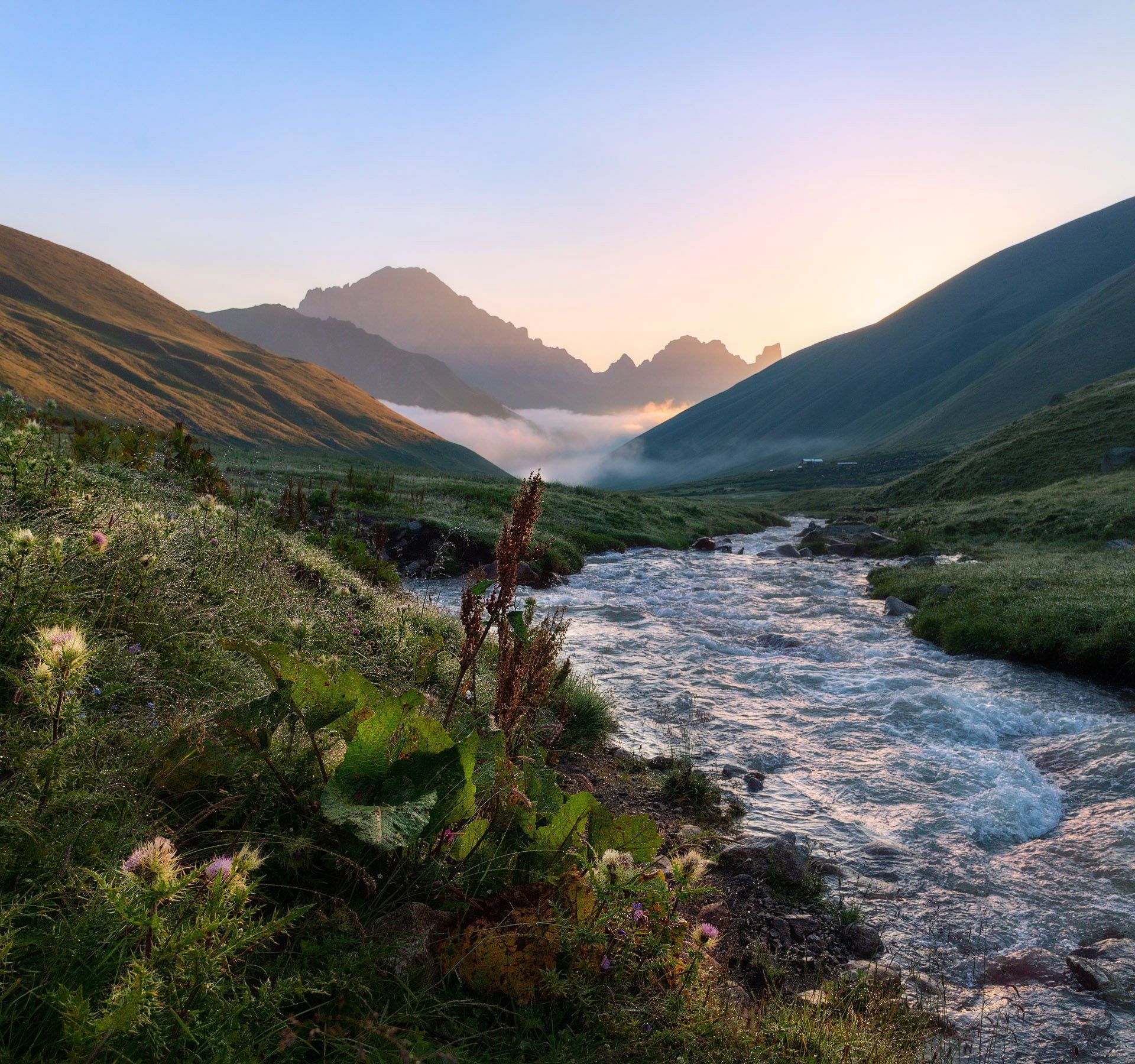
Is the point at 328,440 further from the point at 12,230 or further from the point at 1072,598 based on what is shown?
the point at 1072,598

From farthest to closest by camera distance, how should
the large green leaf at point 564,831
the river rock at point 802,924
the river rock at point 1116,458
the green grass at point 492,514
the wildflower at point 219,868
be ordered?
the river rock at point 1116,458 → the green grass at point 492,514 → the river rock at point 802,924 → the large green leaf at point 564,831 → the wildflower at point 219,868

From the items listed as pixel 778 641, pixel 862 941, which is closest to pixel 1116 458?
pixel 778 641

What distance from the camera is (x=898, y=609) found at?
1416 centimetres

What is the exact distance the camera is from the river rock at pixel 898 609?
45.8 ft

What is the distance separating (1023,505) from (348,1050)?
32465 mm

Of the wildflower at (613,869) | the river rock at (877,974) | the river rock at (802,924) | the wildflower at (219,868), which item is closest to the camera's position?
the wildflower at (219,868)

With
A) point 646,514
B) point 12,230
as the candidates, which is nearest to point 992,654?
point 646,514

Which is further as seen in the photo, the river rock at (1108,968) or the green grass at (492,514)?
the green grass at (492,514)

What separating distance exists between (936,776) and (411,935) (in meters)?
5.99

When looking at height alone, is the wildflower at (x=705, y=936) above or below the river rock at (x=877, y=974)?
above

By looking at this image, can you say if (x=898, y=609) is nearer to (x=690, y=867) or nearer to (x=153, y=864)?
(x=690, y=867)

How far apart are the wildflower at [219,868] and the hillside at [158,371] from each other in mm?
78557

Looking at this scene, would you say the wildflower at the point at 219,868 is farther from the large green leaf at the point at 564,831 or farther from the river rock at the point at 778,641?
the river rock at the point at 778,641

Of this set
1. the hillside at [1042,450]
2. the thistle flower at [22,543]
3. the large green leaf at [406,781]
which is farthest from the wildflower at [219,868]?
the hillside at [1042,450]
